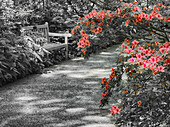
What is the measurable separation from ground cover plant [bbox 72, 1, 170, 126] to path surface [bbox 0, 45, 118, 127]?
0.96 meters

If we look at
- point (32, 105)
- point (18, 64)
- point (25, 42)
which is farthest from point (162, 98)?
point (25, 42)

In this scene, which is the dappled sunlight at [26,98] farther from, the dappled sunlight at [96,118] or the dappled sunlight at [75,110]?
the dappled sunlight at [96,118]

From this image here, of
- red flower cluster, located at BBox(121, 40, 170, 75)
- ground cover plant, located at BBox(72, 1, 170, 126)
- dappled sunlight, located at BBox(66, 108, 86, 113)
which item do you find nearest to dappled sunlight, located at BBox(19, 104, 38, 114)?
dappled sunlight, located at BBox(66, 108, 86, 113)

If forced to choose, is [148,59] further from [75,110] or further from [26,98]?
[26,98]

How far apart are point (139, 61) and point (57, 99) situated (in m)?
2.60

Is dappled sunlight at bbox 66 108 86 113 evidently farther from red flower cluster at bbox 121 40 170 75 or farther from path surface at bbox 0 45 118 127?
red flower cluster at bbox 121 40 170 75

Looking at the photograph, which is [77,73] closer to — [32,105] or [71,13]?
[32,105]

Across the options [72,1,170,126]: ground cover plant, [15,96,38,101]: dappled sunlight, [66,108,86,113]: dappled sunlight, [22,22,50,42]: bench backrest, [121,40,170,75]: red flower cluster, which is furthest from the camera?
[22,22,50,42]: bench backrest

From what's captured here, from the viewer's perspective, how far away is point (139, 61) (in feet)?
8.78

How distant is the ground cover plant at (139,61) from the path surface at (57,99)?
955 mm

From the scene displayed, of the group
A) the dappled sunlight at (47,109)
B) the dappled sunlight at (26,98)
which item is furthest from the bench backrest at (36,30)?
the dappled sunlight at (47,109)

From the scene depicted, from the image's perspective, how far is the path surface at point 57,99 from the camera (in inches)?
161

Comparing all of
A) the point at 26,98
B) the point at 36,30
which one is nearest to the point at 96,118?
the point at 26,98

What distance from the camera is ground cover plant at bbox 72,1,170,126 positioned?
268 centimetres
